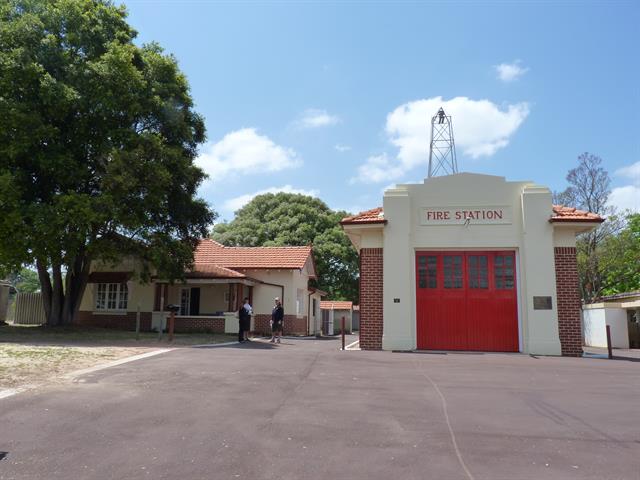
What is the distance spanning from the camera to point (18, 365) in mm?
10234

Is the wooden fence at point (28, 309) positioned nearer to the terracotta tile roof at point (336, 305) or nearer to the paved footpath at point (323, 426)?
the terracotta tile roof at point (336, 305)

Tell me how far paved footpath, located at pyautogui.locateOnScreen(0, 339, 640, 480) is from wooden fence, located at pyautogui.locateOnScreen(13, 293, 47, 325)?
21.5 meters

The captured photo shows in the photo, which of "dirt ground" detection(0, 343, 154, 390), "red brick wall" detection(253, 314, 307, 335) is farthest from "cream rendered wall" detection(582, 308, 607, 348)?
"dirt ground" detection(0, 343, 154, 390)

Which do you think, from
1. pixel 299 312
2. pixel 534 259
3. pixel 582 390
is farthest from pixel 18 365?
pixel 299 312

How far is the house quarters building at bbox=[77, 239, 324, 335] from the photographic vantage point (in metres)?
25.2

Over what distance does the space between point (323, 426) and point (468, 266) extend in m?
10.2

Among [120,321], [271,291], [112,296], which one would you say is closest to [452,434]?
[271,291]

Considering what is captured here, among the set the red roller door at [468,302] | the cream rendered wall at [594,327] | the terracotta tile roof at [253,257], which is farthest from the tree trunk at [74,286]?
the cream rendered wall at [594,327]

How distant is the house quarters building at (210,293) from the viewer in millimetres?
25234

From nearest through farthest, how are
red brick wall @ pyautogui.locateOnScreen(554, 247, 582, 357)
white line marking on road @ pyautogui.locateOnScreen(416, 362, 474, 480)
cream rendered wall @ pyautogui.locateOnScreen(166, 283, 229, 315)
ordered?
1. white line marking on road @ pyautogui.locateOnScreen(416, 362, 474, 480)
2. red brick wall @ pyautogui.locateOnScreen(554, 247, 582, 357)
3. cream rendered wall @ pyautogui.locateOnScreen(166, 283, 229, 315)

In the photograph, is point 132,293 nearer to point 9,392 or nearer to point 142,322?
point 142,322

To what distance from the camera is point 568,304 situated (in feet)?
47.2

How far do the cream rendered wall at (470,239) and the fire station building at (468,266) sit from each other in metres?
0.03

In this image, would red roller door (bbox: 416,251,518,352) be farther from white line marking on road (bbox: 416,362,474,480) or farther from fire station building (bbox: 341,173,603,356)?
white line marking on road (bbox: 416,362,474,480)
